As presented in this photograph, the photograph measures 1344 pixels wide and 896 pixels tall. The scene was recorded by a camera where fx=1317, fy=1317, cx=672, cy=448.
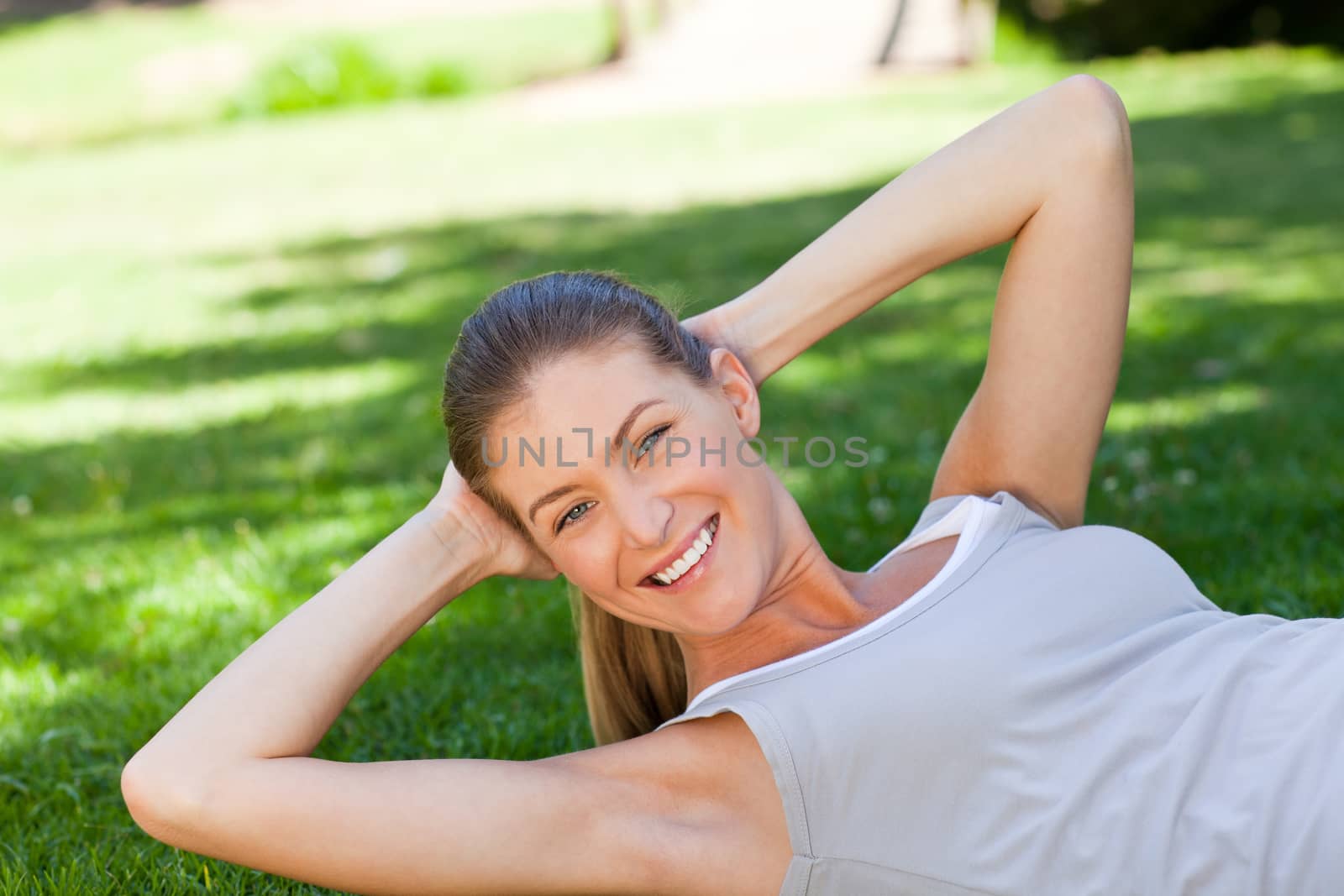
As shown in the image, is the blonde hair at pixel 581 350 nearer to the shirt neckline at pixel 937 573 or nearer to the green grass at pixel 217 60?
the shirt neckline at pixel 937 573

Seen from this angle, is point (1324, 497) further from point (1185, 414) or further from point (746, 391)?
point (746, 391)

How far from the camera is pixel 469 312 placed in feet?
22.7

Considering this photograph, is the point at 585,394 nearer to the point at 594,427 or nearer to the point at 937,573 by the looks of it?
the point at 594,427

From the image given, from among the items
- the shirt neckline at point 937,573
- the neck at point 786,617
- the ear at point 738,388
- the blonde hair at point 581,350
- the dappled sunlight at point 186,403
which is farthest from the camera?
the dappled sunlight at point 186,403

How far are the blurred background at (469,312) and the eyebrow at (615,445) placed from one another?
64 cm

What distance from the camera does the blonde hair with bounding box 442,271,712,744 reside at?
2379mm

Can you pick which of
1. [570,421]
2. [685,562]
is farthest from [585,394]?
[685,562]

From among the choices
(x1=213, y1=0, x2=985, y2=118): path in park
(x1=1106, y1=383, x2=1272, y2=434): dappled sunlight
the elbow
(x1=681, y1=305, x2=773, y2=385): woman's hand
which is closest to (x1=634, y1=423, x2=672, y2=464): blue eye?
(x1=681, y1=305, x2=773, y2=385): woman's hand

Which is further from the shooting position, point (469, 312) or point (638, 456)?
point (469, 312)

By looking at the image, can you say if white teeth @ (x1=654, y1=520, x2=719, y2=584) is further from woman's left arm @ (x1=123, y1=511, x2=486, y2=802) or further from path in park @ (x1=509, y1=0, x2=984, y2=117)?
path in park @ (x1=509, y1=0, x2=984, y2=117)

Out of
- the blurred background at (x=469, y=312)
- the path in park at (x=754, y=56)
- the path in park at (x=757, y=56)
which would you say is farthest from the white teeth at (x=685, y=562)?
the path in park at (x=757, y=56)

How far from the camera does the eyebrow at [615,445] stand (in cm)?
230

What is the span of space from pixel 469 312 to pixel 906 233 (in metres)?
4.30

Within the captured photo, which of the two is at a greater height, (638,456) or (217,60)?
(638,456)
